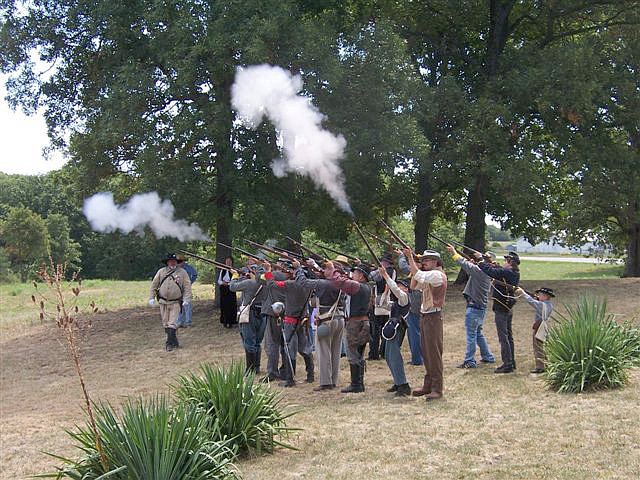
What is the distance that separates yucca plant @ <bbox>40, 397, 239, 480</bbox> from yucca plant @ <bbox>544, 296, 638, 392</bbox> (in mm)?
4617

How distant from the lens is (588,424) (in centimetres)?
780

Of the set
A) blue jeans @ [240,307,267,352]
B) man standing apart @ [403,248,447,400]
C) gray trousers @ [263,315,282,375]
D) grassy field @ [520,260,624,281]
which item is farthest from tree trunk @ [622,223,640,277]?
man standing apart @ [403,248,447,400]

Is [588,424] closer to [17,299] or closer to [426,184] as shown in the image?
[426,184]

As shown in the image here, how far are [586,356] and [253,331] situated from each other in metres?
5.36

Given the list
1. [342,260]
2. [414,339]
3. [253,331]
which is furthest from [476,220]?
[253,331]

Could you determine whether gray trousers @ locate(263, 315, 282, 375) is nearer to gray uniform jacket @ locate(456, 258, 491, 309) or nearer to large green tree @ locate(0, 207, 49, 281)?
gray uniform jacket @ locate(456, 258, 491, 309)

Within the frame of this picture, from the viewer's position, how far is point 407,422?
28.0ft

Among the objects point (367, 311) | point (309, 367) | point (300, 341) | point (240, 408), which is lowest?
point (309, 367)

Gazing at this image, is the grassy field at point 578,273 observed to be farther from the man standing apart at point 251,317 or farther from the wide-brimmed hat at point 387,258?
the man standing apart at point 251,317

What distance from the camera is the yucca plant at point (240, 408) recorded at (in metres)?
7.73

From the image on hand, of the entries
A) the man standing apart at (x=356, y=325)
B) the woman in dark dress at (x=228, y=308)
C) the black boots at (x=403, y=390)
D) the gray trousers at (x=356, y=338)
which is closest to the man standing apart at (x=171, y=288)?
the woman in dark dress at (x=228, y=308)

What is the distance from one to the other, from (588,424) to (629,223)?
22980mm

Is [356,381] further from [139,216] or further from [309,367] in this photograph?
[139,216]

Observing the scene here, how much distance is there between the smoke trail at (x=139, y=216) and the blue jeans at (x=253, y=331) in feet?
22.4
